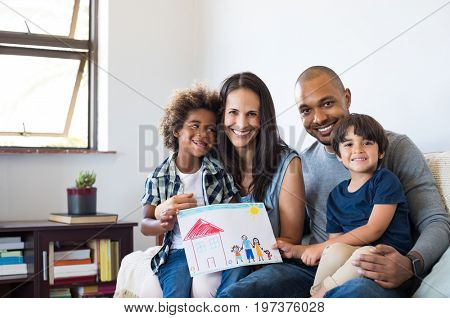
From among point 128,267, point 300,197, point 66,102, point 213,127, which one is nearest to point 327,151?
point 300,197

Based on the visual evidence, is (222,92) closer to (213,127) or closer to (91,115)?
(213,127)

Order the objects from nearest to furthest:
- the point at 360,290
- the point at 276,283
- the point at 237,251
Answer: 1. the point at 360,290
2. the point at 276,283
3. the point at 237,251

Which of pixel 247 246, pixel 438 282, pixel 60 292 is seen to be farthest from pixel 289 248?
pixel 60 292

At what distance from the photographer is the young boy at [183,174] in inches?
72.5

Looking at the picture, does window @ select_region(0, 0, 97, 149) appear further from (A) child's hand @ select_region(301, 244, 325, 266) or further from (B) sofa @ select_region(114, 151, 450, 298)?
(A) child's hand @ select_region(301, 244, 325, 266)

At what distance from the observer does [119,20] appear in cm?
357

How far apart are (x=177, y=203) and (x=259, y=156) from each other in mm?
308

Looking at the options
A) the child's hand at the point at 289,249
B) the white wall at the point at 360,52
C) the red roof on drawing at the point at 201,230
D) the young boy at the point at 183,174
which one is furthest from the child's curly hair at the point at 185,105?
the white wall at the point at 360,52

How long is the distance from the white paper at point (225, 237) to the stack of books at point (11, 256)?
149 cm

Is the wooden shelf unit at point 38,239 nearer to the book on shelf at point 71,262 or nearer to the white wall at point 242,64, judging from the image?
the book on shelf at point 71,262

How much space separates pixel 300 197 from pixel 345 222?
0.17 m

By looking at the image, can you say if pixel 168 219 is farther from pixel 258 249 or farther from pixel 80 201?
pixel 80 201

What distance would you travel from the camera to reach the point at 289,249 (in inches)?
67.3

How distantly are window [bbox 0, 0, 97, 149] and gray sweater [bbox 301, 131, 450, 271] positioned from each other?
1.94 metres
